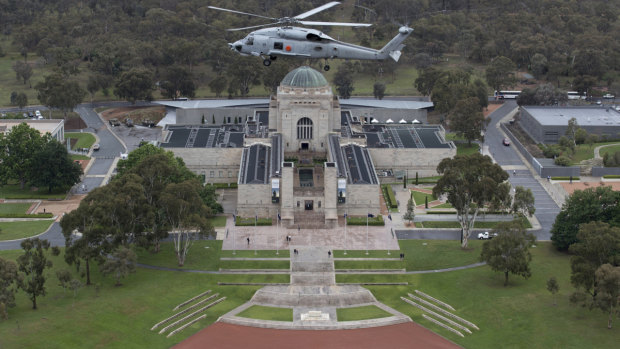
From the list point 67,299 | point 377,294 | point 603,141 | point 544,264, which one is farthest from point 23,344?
point 603,141

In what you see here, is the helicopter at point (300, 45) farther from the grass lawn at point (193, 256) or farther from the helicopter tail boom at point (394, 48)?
the grass lawn at point (193, 256)

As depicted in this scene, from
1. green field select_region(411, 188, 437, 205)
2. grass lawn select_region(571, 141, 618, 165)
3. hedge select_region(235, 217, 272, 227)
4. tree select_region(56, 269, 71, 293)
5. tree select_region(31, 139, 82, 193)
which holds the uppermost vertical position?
grass lawn select_region(571, 141, 618, 165)

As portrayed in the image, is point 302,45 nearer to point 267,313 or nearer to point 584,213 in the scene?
point 267,313

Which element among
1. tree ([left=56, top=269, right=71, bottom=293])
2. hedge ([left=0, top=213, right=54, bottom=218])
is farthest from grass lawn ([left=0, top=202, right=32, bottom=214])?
tree ([left=56, top=269, right=71, bottom=293])

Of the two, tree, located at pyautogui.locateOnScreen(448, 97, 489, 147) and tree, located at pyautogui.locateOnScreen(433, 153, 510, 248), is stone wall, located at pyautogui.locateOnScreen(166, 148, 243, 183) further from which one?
tree, located at pyautogui.locateOnScreen(448, 97, 489, 147)

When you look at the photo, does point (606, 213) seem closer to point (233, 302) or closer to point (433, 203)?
point (433, 203)

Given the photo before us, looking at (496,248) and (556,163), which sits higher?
(556,163)

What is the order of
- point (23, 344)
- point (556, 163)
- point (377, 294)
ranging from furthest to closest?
point (556, 163), point (377, 294), point (23, 344)
